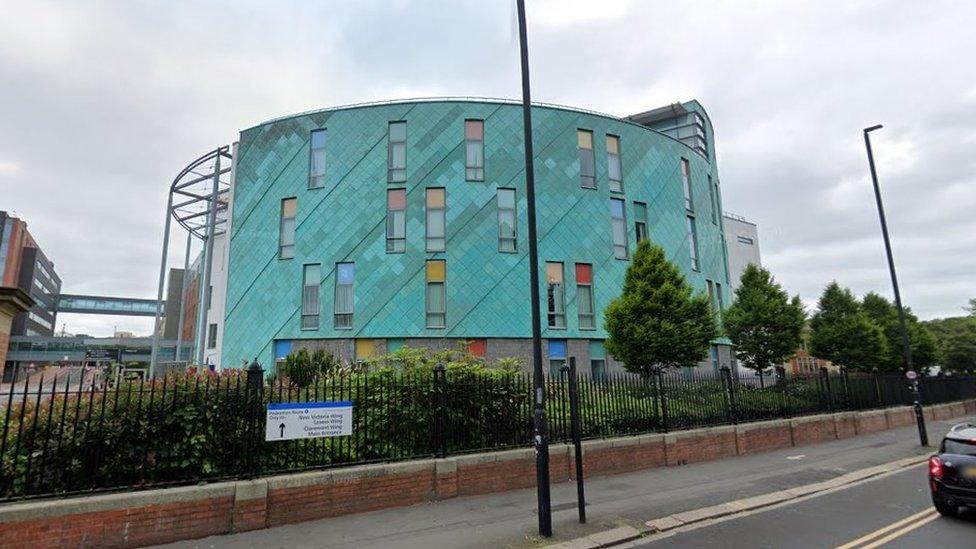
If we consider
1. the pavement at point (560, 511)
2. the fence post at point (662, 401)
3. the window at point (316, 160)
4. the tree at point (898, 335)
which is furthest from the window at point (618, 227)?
the tree at point (898, 335)

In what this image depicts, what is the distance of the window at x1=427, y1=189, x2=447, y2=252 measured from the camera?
27047mm

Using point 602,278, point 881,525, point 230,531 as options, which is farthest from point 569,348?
point 230,531

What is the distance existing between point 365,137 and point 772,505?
80.6 ft

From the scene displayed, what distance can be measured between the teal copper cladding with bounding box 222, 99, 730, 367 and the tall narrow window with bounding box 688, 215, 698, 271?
4.16 meters

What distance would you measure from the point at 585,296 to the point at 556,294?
176 cm

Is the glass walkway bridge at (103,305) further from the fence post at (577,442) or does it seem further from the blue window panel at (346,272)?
the fence post at (577,442)

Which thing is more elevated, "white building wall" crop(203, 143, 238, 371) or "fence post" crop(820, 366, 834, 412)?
"white building wall" crop(203, 143, 238, 371)

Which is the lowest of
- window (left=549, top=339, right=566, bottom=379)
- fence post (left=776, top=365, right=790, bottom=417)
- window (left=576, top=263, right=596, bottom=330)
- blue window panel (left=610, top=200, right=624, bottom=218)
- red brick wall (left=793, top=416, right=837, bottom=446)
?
red brick wall (left=793, top=416, right=837, bottom=446)

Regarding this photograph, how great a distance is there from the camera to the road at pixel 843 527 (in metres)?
7.38

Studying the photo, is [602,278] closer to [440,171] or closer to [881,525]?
[440,171]

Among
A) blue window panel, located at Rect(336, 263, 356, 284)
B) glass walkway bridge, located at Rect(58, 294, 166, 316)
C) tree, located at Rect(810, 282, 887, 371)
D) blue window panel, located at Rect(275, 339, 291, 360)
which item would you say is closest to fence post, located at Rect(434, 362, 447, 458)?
blue window panel, located at Rect(336, 263, 356, 284)

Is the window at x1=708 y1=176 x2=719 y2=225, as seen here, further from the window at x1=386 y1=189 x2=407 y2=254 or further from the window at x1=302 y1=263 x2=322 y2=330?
the window at x1=302 y1=263 x2=322 y2=330

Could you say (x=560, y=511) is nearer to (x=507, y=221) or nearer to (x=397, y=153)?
(x=507, y=221)

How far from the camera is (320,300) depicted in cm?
2708
